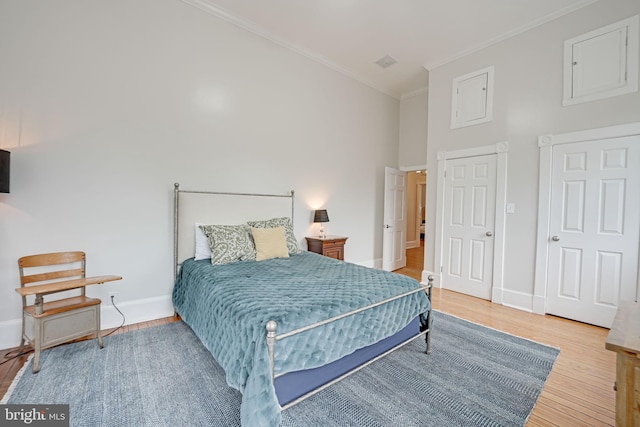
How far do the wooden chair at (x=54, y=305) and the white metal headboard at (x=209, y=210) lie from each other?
0.89 m

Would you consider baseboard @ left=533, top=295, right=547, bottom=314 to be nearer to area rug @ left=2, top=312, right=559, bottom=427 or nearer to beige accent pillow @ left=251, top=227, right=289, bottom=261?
area rug @ left=2, top=312, right=559, bottom=427

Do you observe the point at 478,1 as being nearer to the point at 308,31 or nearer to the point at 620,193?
the point at 308,31

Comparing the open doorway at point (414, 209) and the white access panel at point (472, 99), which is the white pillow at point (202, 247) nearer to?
the white access panel at point (472, 99)

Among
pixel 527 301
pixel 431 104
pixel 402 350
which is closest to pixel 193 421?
pixel 402 350

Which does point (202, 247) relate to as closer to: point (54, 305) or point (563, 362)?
point (54, 305)

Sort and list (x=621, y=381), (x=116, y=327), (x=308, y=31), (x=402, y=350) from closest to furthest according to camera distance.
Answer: (x=621, y=381) < (x=402, y=350) < (x=116, y=327) < (x=308, y=31)

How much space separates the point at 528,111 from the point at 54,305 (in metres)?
5.66

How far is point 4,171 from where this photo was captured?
218 cm

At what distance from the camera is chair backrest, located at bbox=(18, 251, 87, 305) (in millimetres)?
2369

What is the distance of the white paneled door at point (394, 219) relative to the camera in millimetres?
5543

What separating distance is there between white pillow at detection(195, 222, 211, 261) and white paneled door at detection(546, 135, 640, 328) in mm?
4294

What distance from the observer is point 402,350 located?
2.51 m

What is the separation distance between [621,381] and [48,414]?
297 cm

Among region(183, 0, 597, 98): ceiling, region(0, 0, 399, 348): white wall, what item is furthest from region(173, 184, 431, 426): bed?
region(183, 0, 597, 98): ceiling
